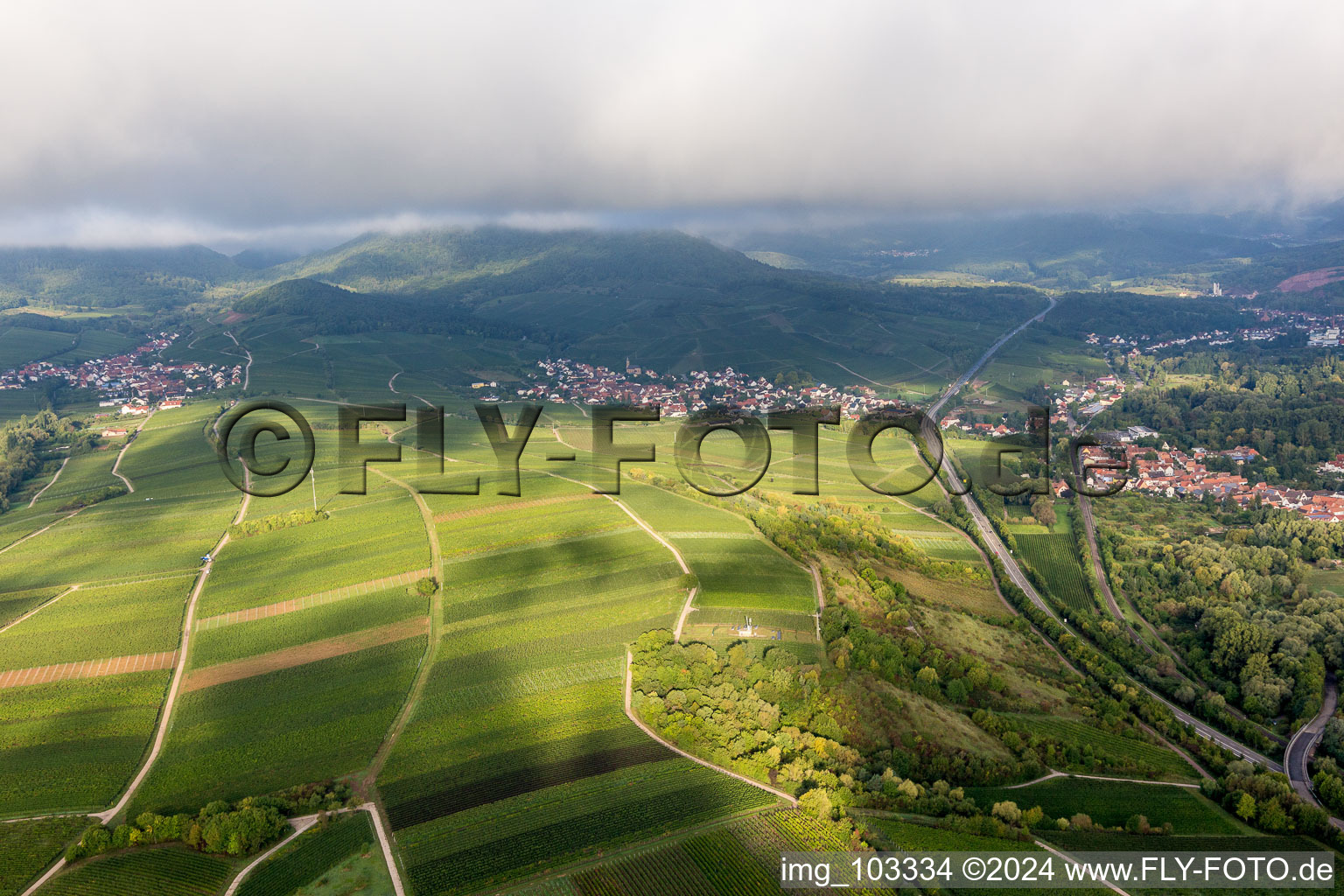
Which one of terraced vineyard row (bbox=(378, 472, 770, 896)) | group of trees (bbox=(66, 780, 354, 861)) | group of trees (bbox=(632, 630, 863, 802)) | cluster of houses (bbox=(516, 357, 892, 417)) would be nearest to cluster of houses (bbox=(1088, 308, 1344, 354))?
cluster of houses (bbox=(516, 357, 892, 417))

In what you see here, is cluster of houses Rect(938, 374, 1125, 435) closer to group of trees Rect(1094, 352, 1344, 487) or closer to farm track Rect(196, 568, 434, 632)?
group of trees Rect(1094, 352, 1344, 487)

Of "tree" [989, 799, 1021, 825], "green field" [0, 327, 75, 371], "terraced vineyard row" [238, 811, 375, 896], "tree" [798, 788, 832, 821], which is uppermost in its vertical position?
"green field" [0, 327, 75, 371]

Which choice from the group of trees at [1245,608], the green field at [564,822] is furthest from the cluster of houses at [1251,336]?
the green field at [564,822]

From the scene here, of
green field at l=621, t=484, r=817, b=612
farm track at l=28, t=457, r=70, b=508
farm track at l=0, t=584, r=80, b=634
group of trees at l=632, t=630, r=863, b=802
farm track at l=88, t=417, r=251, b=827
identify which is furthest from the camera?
farm track at l=28, t=457, r=70, b=508

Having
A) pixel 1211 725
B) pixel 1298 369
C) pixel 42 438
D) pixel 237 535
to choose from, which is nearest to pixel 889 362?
pixel 1298 369

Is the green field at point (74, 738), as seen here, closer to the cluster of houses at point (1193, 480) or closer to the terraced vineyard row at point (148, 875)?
the terraced vineyard row at point (148, 875)

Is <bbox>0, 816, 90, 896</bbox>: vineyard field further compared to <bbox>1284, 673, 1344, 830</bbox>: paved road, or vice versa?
<bbox>1284, 673, 1344, 830</bbox>: paved road
